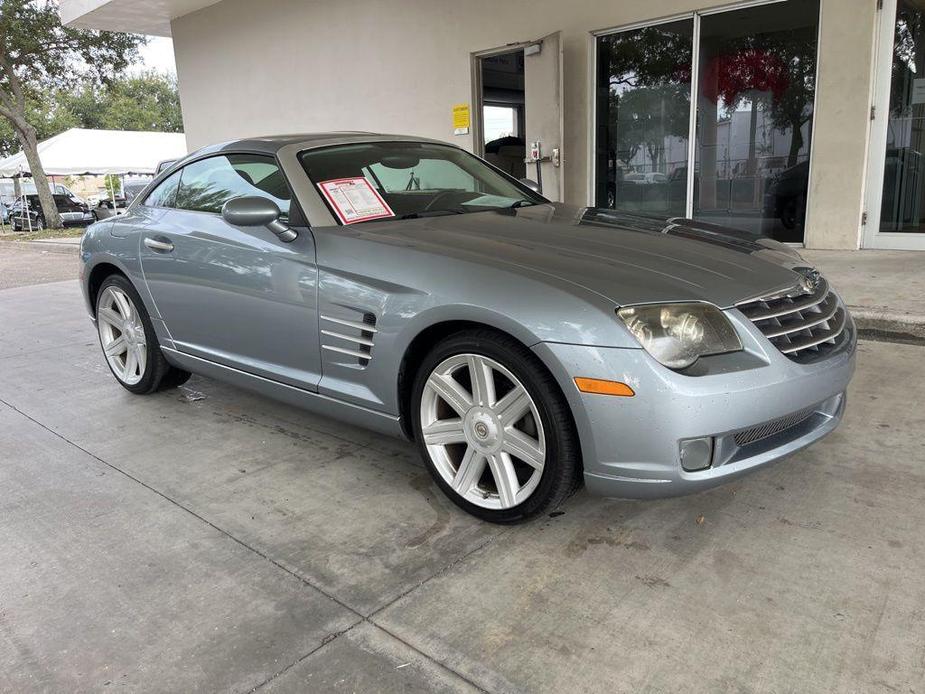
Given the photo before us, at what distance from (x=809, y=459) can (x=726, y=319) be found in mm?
1167

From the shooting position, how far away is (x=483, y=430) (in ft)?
8.42

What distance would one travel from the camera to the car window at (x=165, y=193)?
4001 millimetres

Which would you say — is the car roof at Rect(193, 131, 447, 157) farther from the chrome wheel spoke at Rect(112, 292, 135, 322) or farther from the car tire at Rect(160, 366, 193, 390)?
the car tire at Rect(160, 366, 193, 390)

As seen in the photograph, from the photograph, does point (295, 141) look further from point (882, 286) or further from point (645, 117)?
point (645, 117)

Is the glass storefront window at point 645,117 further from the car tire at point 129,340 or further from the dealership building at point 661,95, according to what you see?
the car tire at point 129,340

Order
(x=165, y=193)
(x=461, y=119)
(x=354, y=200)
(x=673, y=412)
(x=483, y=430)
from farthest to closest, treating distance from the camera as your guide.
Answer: (x=461, y=119)
(x=165, y=193)
(x=354, y=200)
(x=483, y=430)
(x=673, y=412)

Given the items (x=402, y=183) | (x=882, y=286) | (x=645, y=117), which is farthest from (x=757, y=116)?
(x=402, y=183)

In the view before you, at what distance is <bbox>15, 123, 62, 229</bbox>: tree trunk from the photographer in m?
21.1

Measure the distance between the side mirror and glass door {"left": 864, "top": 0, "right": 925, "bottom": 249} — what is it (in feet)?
22.3

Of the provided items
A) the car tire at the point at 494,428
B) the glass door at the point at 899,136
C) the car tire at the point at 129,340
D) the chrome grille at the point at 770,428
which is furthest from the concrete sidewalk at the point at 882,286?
the car tire at the point at 129,340

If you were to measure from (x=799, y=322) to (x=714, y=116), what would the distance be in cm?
680

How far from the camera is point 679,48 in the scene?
8.42 metres

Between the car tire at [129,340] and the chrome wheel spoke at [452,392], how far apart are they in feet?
7.31

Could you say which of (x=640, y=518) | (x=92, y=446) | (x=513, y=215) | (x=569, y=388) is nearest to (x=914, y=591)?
(x=640, y=518)
